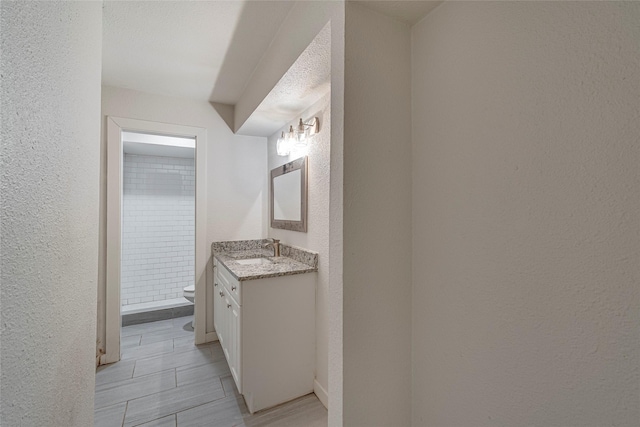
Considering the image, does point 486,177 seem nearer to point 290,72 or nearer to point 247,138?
point 290,72

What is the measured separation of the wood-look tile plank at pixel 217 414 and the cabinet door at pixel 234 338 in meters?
0.13

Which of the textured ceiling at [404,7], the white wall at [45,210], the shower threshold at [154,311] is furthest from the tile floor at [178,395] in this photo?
the textured ceiling at [404,7]

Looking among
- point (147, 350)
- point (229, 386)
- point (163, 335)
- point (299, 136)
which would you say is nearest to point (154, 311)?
point (163, 335)

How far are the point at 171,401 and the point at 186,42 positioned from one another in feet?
7.81

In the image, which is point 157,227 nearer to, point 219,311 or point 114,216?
point 114,216

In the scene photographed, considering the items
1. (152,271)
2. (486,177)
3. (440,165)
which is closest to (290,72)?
(440,165)

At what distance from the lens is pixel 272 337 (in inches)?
70.2

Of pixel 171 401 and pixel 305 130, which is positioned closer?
pixel 171 401

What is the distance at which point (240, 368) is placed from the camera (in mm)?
1709

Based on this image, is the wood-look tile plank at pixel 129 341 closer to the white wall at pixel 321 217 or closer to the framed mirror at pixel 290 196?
the framed mirror at pixel 290 196

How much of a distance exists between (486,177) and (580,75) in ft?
1.07

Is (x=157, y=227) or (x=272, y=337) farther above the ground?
(x=157, y=227)

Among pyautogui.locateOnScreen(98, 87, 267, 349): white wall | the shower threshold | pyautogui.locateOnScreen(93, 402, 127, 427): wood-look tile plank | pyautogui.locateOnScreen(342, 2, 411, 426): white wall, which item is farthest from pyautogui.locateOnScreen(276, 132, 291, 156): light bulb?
the shower threshold

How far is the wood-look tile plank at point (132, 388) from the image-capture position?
6.07 ft
